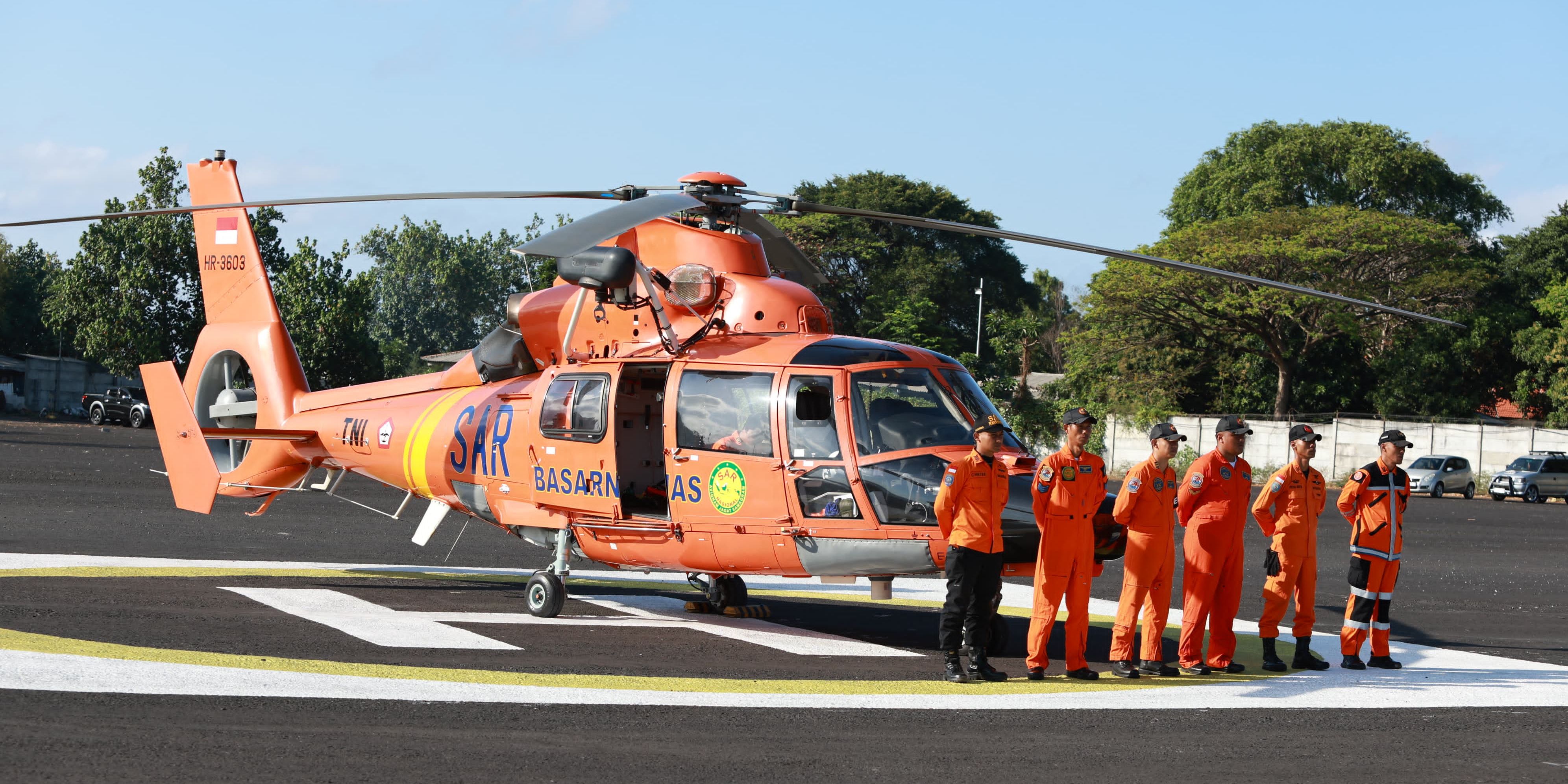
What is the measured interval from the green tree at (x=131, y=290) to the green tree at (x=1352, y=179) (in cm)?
4650

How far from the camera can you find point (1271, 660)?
10.3 m

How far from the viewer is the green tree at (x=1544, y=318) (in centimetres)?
4916

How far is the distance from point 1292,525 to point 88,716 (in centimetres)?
843

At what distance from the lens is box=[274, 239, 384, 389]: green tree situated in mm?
58219

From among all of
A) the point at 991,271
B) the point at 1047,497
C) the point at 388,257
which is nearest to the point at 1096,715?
the point at 1047,497

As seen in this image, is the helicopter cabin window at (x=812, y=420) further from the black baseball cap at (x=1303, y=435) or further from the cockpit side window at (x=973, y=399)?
the black baseball cap at (x=1303, y=435)

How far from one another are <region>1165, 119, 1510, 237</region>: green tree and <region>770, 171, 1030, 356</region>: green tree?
12352 mm

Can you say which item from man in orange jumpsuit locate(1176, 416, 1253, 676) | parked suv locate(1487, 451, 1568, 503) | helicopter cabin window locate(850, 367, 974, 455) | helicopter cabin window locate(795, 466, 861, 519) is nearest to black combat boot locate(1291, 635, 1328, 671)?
man in orange jumpsuit locate(1176, 416, 1253, 676)

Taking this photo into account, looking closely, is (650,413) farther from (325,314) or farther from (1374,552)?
(325,314)

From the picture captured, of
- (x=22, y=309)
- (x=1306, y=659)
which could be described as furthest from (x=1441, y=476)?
(x=22, y=309)

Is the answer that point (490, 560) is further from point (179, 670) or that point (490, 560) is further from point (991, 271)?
point (991, 271)

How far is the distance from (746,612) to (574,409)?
263cm

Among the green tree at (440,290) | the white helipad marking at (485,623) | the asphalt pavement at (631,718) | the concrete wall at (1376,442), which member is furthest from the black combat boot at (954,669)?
the green tree at (440,290)

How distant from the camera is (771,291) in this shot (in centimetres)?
1123
